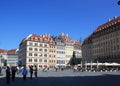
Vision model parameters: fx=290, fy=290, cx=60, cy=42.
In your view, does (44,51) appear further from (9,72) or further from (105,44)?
(9,72)

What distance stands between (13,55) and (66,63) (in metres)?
42.3

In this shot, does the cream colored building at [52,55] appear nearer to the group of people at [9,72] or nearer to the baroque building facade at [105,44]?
the baroque building facade at [105,44]

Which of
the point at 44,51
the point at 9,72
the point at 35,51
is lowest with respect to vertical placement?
the point at 9,72

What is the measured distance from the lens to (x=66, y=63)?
146 metres

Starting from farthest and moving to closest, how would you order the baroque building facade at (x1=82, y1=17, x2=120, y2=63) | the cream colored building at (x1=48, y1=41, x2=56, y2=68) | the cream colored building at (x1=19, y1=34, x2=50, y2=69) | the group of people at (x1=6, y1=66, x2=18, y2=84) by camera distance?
the cream colored building at (x1=48, y1=41, x2=56, y2=68), the cream colored building at (x1=19, y1=34, x2=50, y2=69), the baroque building facade at (x1=82, y1=17, x2=120, y2=63), the group of people at (x1=6, y1=66, x2=18, y2=84)

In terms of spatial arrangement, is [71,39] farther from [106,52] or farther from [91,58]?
[106,52]

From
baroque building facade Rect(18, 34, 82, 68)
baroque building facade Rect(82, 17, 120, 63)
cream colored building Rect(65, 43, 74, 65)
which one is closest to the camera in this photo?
baroque building facade Rect(82, 17, 120, 63)

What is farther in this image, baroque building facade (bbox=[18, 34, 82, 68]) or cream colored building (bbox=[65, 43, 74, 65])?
cream colored building (bbox=[65, 43, 74, 65])

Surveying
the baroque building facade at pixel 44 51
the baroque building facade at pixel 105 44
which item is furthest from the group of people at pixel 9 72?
the baroque building facade at pixel 44 51

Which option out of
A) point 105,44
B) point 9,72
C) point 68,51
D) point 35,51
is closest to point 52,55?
point 35,51

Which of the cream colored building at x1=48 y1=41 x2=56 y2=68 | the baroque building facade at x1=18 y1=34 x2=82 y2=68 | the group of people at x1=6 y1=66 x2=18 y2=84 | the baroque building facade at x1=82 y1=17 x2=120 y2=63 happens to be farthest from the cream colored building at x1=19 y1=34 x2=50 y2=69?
the group of people at x1=6 y1=66 x2=18 y2=84

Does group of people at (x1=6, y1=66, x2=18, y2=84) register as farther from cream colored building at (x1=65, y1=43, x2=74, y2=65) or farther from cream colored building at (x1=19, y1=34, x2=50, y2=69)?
cream colored building at (x1=65, y1=43, x2=74, y2=65)

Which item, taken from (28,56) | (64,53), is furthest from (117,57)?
(64,53)

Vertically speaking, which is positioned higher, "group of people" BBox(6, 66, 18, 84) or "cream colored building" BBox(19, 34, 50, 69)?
"cream colored building" BBox(19, 34, 50, 69)
